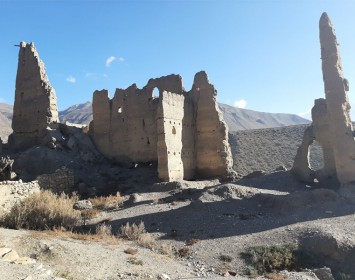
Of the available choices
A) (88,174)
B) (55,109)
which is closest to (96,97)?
(55,109)

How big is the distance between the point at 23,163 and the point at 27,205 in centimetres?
1246

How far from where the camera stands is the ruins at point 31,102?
30016 millimetres

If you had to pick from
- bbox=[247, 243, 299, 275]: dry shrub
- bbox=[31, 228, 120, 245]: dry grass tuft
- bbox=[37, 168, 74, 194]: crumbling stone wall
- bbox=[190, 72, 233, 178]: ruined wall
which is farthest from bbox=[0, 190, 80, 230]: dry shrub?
bbox=[190, 72, 233, 178]: ruined wall

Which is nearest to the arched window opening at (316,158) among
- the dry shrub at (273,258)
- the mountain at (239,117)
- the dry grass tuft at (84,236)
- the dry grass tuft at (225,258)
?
the dry shrub at (273,258)

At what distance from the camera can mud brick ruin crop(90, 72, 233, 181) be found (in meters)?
25.5

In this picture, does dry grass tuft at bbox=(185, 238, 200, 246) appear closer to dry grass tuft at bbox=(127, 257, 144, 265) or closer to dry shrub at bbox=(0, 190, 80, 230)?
dry grass tuft at bbox=(127, 257, 144, 265)

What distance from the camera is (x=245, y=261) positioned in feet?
36.6

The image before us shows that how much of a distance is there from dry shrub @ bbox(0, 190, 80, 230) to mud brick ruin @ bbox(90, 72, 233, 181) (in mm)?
10479

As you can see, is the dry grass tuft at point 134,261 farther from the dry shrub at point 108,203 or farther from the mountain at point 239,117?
the mountain at point 239,117

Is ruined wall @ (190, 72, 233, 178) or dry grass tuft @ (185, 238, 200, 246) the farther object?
ruined wall @ (190, 72, 233, 178)

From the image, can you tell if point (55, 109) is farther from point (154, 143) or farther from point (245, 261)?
point (245, 261)

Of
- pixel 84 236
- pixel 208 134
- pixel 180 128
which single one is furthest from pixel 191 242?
pixel 208 134

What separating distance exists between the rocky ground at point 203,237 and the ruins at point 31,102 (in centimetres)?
1422

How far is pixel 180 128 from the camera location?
25.5 metres
